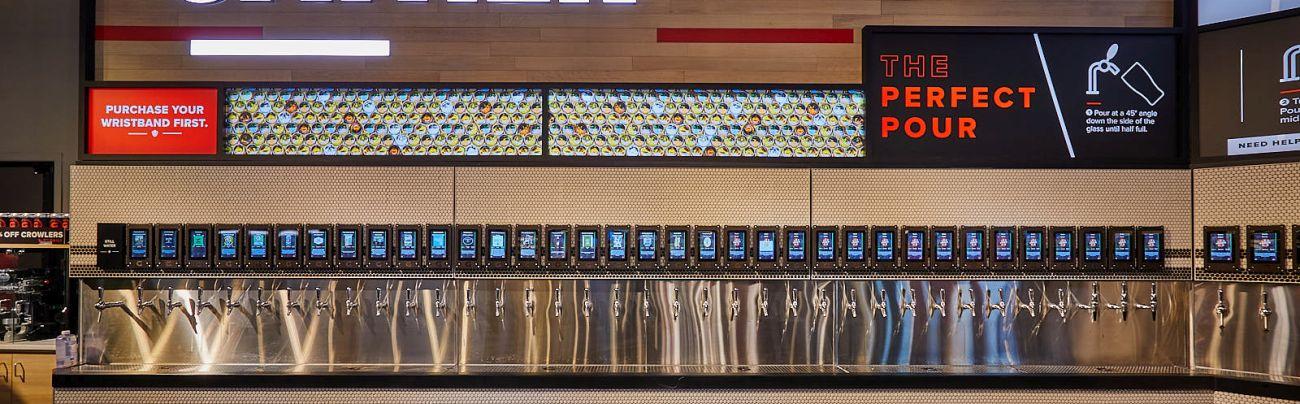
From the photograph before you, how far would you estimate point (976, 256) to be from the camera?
14.9ft

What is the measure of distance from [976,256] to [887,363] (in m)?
0.83

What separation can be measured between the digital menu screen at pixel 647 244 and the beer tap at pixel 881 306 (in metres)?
1.36

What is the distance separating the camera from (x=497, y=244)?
14.9ft

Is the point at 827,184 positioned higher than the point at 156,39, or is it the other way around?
the point at 156,39

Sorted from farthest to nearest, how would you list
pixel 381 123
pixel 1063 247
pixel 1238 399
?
1. pixel 381 123
2. pixel 1063 247
3. pixel 1238 399

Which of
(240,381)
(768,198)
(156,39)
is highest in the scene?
(156,39)

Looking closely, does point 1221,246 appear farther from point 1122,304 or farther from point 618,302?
point 618,302

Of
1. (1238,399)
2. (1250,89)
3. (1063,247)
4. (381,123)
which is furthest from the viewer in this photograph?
(381,123)

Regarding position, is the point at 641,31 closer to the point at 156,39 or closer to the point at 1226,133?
the point at 156,39

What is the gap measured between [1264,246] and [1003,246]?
4.60ft

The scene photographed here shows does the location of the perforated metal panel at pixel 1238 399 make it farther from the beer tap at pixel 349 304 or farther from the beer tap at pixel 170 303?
the beer tap at pixel 170 303

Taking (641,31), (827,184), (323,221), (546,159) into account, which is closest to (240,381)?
(323,221)

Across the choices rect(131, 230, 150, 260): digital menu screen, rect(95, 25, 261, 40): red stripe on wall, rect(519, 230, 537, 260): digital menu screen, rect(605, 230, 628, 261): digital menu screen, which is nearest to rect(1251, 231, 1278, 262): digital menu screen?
rect(605, 230, 628, 261): digital menu screen

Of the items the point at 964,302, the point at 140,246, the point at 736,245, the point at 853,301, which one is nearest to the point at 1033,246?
the point at 964,302
